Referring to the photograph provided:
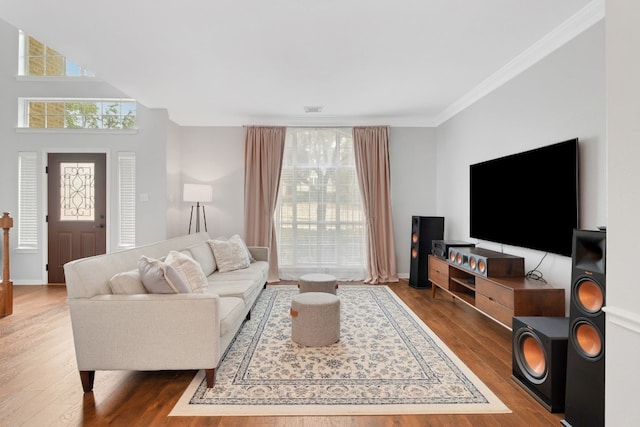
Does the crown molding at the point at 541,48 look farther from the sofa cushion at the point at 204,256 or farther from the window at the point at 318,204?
the sofa cushion at the point at 204,256

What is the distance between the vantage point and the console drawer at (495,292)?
2746 millimetres

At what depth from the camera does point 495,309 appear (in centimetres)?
296

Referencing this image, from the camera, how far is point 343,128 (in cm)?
554

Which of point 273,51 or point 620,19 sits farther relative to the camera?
point 273,51

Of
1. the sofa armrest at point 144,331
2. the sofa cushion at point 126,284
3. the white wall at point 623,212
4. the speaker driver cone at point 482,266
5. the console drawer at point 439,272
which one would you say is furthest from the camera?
the console drawer at point 439,272

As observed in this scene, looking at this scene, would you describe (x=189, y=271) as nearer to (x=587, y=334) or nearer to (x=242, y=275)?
(x=242, y=275)

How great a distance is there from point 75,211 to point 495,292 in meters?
5.71

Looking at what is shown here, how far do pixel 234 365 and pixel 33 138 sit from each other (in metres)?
4.96

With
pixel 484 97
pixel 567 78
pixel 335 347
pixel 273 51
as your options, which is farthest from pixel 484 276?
pixel 273 51

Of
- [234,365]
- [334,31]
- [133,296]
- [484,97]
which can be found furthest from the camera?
[484,97]

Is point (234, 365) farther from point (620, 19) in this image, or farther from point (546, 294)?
point (620, 19)

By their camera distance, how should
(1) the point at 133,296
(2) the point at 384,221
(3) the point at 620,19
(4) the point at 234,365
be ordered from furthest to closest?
(2) the point at 384,221 < (4) the point at 234,365 < (1) the point at 133,296 < (3) the point at 620,19

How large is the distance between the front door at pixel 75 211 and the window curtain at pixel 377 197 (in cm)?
395

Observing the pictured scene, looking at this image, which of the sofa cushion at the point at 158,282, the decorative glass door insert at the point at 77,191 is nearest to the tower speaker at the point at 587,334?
the sofa cushion at the point at 158,282
